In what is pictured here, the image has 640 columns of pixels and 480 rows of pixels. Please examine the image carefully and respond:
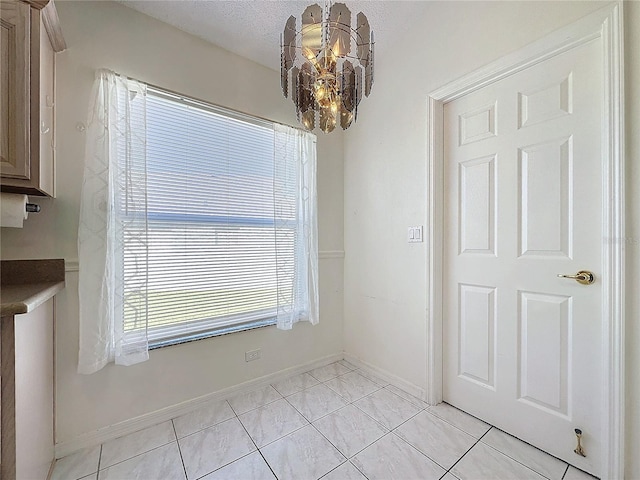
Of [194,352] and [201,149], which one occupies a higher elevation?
[201,149]

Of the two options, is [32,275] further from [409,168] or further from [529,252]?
[529,252]

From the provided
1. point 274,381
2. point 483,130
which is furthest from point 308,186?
point 274,381

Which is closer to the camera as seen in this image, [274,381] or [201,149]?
[201,149]

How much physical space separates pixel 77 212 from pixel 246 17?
5.31 ft

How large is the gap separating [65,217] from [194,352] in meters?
1.12

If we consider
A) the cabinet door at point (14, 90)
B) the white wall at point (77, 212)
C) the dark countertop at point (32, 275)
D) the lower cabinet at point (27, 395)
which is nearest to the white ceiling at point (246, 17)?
the white wall at point (77, 212)

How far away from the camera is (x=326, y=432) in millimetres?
1662

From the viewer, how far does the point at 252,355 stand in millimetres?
2156

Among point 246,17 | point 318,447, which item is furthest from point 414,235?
point 246,17

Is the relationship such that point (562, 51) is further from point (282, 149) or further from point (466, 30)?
point (282, 149)

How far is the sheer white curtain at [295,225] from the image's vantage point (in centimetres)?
223

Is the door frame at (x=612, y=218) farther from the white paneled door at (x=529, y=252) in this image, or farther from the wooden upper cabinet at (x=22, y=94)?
the wooden upper cabinet at (x=22, y=94)

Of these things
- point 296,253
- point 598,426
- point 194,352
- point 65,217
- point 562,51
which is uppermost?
point 562,51

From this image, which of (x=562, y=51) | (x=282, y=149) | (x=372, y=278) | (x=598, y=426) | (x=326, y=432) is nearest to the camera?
(x=598, y=426)
